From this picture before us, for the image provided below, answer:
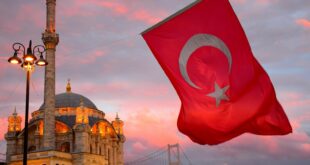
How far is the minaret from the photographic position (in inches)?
2554

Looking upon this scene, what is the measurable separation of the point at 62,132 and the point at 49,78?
589 inches

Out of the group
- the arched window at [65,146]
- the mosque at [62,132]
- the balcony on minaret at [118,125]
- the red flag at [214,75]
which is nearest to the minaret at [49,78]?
the mosque at [62,132]

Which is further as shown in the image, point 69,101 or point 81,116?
point 69,101

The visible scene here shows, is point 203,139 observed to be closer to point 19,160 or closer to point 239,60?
point 239,60

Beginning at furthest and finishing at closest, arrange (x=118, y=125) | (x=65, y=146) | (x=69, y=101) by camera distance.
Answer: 1. (x=118, y=125)
2. (x=69, y=101)
3. (x=65, y=146)

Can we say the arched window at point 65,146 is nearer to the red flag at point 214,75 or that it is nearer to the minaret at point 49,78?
the minaret at point 49,78

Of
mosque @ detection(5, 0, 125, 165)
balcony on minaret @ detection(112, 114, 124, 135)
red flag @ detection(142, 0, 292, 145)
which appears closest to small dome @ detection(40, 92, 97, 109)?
mosque @ detection(5, 0, 125, 165)

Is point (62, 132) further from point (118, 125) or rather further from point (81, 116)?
point (118, 125)

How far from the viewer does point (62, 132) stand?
76875 millimetres

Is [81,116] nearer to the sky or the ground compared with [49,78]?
nearer to the ground

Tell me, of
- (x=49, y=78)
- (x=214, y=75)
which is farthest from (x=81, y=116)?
(x=214, y=75)

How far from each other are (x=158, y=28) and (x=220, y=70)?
82.6 inches

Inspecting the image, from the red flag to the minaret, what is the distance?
183 feet

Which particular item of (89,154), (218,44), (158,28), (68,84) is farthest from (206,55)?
(68,84)
